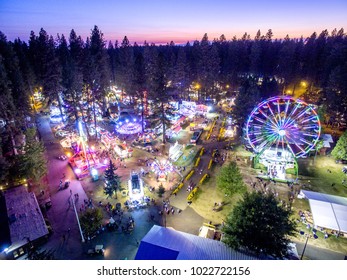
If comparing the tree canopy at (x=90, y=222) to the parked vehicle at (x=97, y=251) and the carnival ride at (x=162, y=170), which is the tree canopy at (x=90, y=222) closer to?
the parked vehicle at (x=97, y=251)

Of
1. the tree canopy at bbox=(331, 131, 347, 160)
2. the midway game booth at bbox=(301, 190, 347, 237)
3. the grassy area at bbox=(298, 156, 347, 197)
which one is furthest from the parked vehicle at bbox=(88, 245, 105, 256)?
the tree canopy at bbox=(331, 131, 347, 160)

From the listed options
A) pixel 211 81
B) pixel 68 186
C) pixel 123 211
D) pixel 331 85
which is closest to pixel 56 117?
pixel 68 186

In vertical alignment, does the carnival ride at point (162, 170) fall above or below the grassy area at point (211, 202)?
above

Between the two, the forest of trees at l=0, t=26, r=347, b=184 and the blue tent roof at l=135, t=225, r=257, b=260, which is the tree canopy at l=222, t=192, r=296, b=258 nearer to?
the blue tent roof at l=135, t=225, r=257, b=260

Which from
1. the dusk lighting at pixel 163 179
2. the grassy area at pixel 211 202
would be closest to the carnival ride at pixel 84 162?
the dusk lighting at pixel 163 179

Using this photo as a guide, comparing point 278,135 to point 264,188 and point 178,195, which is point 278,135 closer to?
point 264,188

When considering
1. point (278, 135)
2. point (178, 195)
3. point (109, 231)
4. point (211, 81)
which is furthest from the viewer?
point (211, 81)
